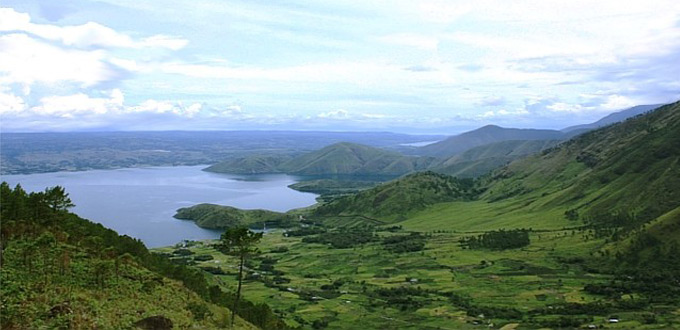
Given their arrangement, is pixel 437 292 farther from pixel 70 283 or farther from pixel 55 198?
pixel 70 283

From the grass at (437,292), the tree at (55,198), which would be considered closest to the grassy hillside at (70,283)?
the tree at (55,198)

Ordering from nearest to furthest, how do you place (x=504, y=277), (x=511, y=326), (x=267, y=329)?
(x=267, y=329) < (x=511, y=326) < (x=504, y=277)

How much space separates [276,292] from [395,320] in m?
46.0

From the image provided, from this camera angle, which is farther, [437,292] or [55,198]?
[437,292]

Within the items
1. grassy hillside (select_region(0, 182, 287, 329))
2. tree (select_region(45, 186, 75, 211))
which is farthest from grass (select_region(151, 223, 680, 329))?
tree (select_region(45, 186, 75, 211))

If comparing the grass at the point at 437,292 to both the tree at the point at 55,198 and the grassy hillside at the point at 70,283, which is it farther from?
the tree at the point at 55,198

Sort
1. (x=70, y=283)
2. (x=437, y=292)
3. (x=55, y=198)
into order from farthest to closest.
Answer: (x=437, y=292), (x=55, y=198), (x=70, y=283)

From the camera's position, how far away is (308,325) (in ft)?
416

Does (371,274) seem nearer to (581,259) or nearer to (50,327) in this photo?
(581,259)

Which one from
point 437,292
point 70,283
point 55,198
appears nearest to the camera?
point 70,283

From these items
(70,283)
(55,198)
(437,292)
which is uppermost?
(55,198)

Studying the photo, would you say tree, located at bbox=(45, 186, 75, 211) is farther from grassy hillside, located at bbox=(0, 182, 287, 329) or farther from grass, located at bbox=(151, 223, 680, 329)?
grass, located at bbox=(151, 223, 680, 329)

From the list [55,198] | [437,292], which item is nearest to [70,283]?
[55,198]

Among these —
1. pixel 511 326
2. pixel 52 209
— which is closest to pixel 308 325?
pixel 511 326
